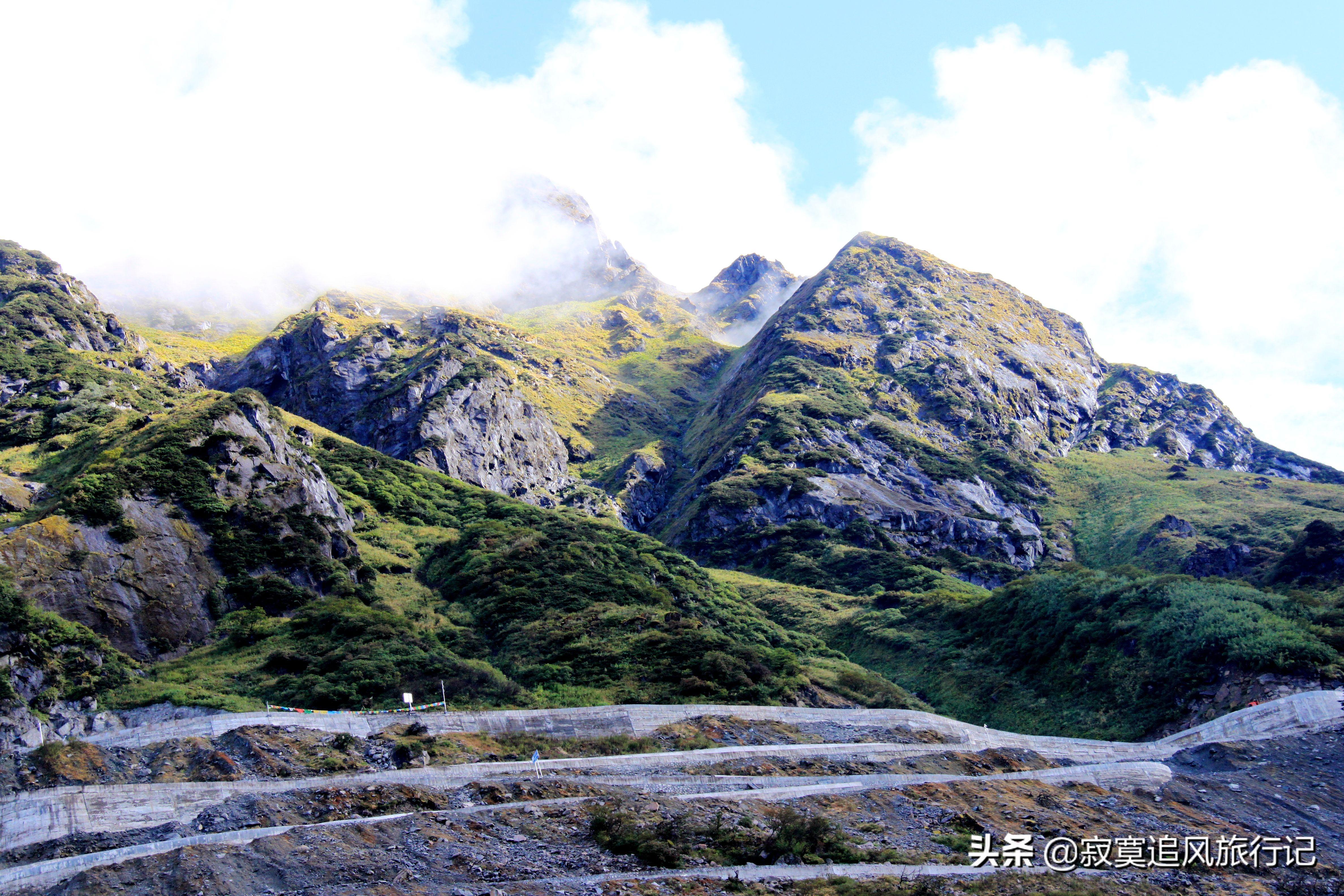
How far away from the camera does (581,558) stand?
6384 cm

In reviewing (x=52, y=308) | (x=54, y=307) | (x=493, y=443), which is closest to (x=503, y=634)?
(x=493, y=443)

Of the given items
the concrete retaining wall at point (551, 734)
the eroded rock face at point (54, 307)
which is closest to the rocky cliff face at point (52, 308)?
the eroded rock face at point (54, 307)

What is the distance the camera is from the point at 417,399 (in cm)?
12556

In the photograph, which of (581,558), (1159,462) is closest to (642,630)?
(581,558)

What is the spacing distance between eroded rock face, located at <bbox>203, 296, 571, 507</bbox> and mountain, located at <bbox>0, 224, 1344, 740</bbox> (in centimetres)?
66

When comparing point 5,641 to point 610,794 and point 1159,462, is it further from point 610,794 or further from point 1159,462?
point 1159,462

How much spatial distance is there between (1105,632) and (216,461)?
58.4 metres

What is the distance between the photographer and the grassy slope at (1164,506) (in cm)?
9738

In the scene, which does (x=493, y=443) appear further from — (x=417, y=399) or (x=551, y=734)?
(x=551, y=734)

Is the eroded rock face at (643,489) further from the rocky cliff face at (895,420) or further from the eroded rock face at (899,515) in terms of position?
the eroded rock face at (899,515)

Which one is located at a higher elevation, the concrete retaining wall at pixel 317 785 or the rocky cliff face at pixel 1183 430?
the rocky cliff face at pixel 1183 430

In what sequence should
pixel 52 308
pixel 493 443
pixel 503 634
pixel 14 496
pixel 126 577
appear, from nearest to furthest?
1. pixel 126 577
2. pixel 14 496
3. pixel 503 634
4. pixel 52 308
5. pixel 493 443

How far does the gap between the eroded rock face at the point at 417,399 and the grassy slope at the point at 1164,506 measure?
2921 inches

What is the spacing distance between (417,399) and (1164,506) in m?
104
